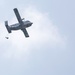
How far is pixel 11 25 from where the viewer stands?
91.9m

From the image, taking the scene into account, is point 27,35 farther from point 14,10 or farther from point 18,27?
point 14,10

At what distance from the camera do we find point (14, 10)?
87.8m

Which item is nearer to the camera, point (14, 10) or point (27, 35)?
point (14, 10)

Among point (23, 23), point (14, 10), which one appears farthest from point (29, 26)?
point (14, 10)

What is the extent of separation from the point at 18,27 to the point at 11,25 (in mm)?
3164

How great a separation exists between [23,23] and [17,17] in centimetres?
295

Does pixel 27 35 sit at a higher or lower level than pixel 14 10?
lower

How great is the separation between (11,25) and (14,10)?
656cm

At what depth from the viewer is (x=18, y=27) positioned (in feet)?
296

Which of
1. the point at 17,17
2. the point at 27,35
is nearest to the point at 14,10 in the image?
the point at 17,17

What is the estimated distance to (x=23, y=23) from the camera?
3561 inches

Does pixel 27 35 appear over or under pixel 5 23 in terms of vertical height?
under

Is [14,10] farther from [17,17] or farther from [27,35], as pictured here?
[27,35]

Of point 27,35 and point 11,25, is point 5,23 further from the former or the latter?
point 27,35
